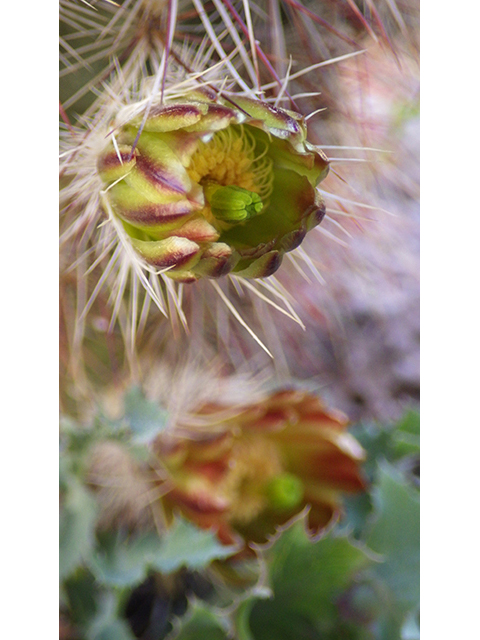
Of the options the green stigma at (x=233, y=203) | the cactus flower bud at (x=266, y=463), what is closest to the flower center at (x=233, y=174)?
the green stigma at (x=233, y=203)

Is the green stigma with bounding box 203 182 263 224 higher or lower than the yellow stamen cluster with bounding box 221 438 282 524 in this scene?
higher

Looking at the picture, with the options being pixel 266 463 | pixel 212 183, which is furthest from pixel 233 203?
pixel 266 463

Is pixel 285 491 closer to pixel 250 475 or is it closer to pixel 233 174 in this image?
pixel 250 475

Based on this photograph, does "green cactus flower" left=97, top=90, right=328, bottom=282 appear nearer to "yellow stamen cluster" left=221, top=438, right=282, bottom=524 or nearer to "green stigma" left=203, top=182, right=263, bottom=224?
"green stigma" left=203, top=182, right=263, bottom=224

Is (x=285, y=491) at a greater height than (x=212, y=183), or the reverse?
(x=212, y=183)

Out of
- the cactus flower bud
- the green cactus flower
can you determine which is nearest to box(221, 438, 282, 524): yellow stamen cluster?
the cactus flower bud

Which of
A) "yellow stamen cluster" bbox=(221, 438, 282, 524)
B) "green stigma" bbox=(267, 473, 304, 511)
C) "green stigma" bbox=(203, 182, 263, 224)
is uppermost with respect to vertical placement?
"green stigma" bbox=(203, 182, 263, 224)
